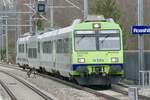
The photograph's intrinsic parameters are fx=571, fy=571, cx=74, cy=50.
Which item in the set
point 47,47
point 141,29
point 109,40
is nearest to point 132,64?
point 109,40

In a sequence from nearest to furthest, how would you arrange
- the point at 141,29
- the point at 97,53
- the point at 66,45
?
1. the point at 141,29
2. the point at 97,53
3. the point at 66,45

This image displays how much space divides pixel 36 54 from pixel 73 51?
1690 centimetres

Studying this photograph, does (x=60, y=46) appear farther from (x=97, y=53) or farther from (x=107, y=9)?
(x=107, y=9)

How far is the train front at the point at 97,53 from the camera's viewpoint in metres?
24.9

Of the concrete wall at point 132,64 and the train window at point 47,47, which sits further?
the train window at point 47,47

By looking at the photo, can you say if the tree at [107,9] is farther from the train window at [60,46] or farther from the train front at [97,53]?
the train front at [97,53]

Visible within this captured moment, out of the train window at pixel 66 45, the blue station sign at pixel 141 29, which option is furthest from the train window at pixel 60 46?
the blue station sign at pixel 141 29

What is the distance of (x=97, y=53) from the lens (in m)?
25.0

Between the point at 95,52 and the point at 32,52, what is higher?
the point at 95,52

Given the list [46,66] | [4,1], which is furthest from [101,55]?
[4,1]

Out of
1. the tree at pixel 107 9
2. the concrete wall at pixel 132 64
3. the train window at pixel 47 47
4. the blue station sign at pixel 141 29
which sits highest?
the tree at pixel 107 9

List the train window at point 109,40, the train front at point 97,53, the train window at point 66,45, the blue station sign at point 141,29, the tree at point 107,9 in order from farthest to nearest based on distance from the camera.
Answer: the tree at point 107,9 < the train window at point 66,45 < the train window at point 109,40 < the train front at point 97,53 < the blue station sign at point 141,29

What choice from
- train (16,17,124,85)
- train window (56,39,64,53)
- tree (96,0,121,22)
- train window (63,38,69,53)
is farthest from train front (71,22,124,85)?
tree (96,0,121,22)

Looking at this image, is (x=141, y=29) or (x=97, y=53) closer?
(x=141, y=29)
